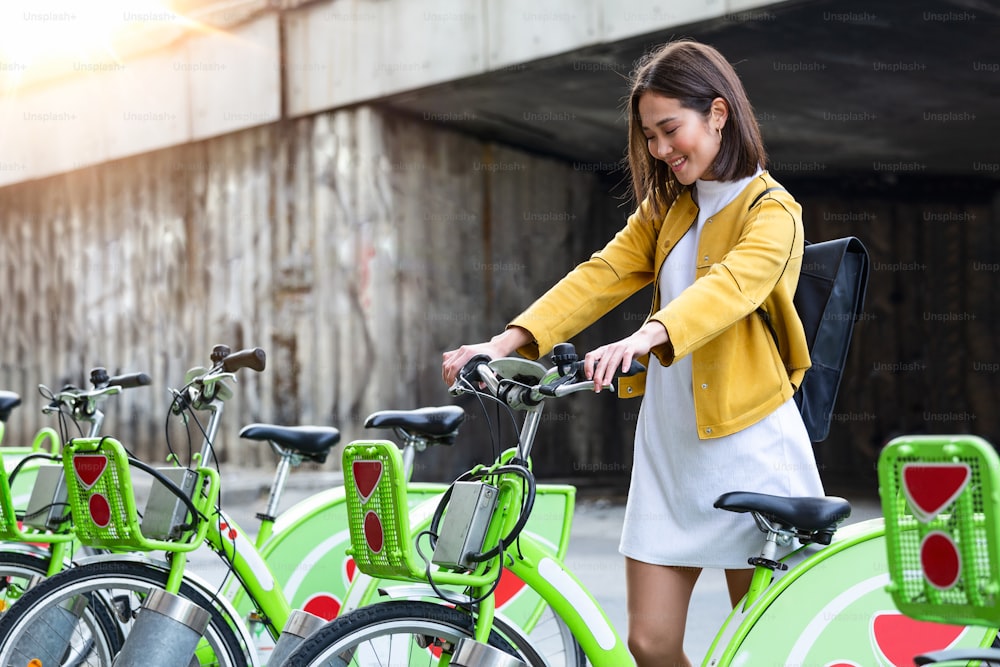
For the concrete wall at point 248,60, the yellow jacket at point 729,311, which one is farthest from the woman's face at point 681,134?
the concrete wall at point 248,60

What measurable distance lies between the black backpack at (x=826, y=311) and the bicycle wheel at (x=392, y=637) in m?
0.80

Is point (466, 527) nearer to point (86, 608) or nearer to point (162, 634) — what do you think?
point (162, 634)

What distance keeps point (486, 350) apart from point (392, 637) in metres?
0.59

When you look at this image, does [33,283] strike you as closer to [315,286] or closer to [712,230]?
[315,286]

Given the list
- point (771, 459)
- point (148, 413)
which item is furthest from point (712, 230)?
point (148, 413)

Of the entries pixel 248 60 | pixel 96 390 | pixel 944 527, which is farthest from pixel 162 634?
pixel 248 60

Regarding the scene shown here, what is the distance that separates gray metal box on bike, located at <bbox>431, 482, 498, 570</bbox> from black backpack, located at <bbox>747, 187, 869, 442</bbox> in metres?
0.76

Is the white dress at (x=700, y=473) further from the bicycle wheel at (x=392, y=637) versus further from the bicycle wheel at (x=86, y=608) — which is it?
the bicycle wheel at (x=86, y=608)

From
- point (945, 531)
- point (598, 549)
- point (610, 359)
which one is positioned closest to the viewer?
point (945, 531)

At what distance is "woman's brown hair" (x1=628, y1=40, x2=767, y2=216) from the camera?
7.70 ft

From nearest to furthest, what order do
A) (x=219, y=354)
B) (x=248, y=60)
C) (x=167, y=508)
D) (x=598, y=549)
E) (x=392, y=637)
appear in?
1. (x=392, y=637)
2. (x=167, y=508)
3. (x=219, y=354)
4. (x=598, y=549)
5. (x=248, y=60)

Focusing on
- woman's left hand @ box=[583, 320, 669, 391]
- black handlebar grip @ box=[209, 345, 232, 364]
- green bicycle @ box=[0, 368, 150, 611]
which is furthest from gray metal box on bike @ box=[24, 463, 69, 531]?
woman's left hand @ box=[583, 320, 669, 391]

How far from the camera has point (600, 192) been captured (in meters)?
11.4

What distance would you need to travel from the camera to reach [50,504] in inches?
127
